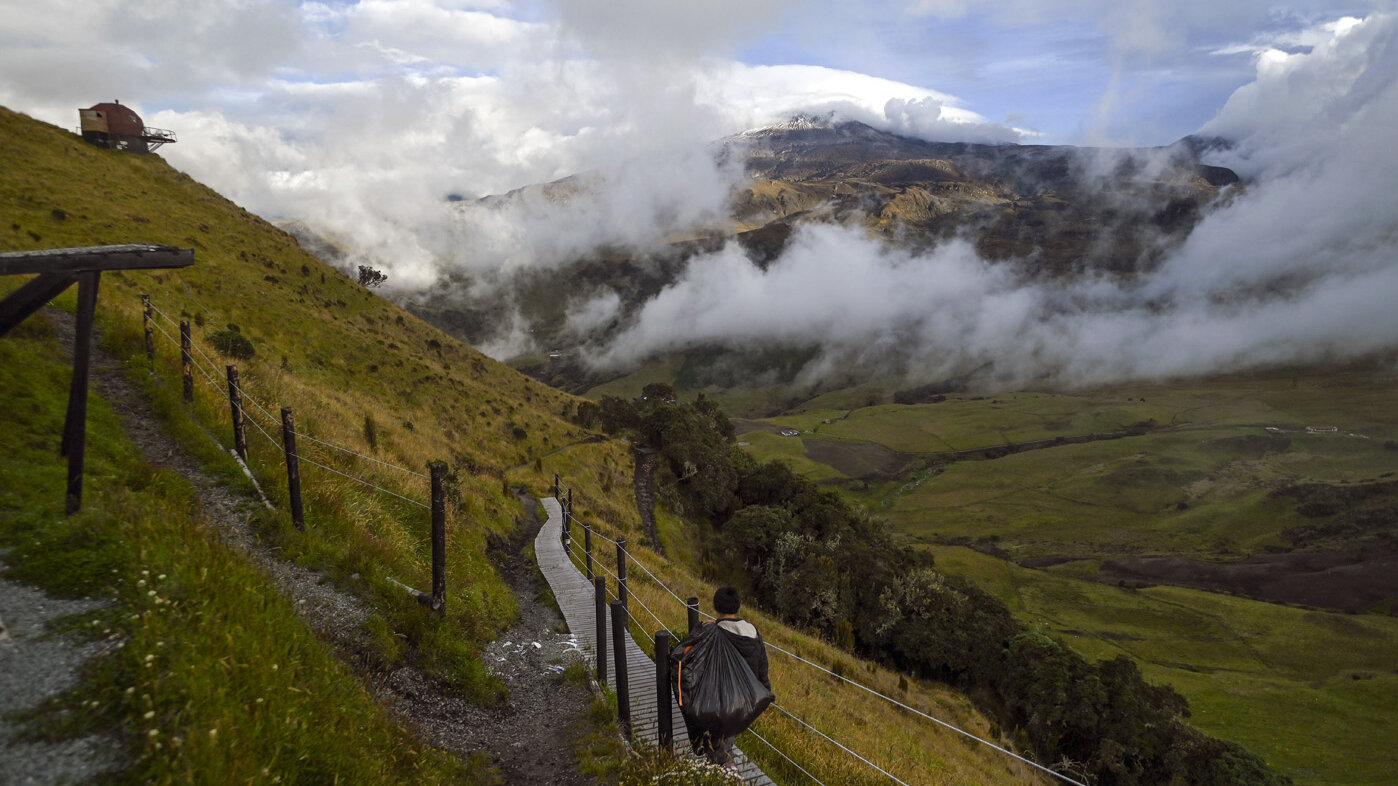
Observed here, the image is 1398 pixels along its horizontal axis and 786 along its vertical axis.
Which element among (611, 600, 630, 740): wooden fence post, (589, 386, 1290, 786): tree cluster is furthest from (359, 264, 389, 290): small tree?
(611, 600, 630, 740): wooden fence post

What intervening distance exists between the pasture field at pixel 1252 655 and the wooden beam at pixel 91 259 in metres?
81.6

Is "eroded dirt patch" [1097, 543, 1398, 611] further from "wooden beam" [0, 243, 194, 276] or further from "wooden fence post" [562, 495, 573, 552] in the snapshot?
"wooden beam" [0, 243, 194, 276]

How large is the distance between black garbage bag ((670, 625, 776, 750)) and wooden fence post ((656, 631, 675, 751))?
705mm

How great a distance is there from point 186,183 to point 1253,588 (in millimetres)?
166238

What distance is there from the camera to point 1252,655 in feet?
267

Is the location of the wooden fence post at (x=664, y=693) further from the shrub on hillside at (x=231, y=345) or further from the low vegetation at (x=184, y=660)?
the shrub on hillside at (x=231, y=345)

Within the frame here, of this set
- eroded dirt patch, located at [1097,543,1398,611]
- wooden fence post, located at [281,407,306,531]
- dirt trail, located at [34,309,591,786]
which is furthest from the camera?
eroded dirt patch, located at [1097,543,1398,611]

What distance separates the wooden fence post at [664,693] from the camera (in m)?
7.80

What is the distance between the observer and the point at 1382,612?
101m

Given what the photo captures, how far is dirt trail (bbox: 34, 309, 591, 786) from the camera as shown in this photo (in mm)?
8766

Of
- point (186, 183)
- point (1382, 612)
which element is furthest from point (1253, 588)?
point (186, 183)

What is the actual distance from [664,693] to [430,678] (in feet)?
13.7

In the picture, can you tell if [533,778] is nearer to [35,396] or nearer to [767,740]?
[767,740]

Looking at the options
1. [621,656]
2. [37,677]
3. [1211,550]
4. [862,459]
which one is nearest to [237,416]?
[37,677]
